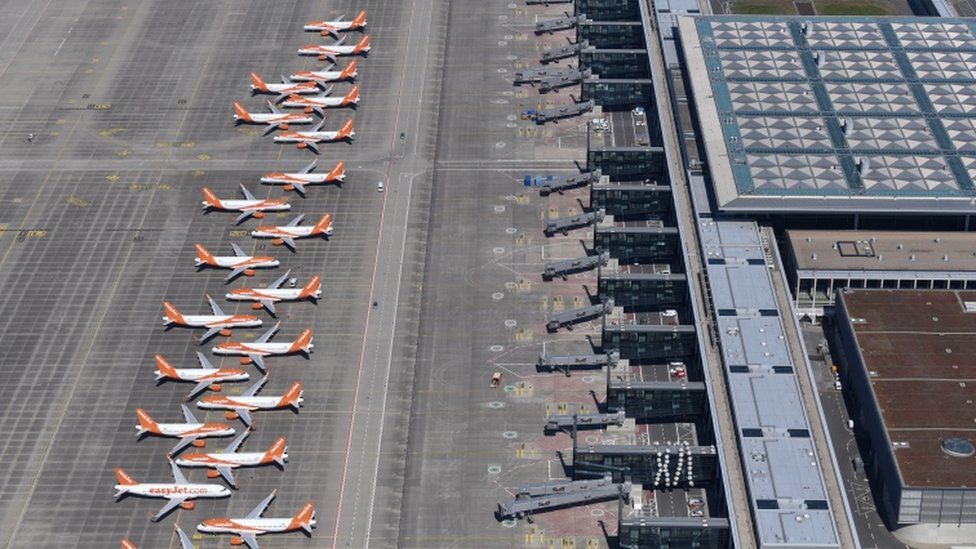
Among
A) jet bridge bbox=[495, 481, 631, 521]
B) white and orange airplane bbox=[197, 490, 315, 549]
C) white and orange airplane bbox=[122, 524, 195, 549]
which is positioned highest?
jet bridge bbox=[495, 481, 631, 521]

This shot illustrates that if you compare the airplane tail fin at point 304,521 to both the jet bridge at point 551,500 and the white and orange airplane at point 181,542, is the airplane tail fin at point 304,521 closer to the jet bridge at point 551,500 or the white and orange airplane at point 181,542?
the white and orange airplane at point 181,542

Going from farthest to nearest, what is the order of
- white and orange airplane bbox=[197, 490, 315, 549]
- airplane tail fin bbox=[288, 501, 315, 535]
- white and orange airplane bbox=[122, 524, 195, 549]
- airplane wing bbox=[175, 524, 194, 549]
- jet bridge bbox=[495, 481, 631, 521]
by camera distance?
1. jet bridge bbox=[495, 481, 631, 521]
2. airplane tail fin bbox=[288, 501, 315, 535]
3. white and orange airplane bbox=[197, 490, 315, 549]
4. airplane wing bbox=[175, 524, 194, 549]
5. white and orange airplane bbox=[122, 524, 195, 549]

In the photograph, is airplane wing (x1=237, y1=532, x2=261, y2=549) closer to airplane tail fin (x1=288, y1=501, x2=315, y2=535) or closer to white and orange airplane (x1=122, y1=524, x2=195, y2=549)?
airplane tail fin (x1=288, y1=501, x2=315, y2=535)

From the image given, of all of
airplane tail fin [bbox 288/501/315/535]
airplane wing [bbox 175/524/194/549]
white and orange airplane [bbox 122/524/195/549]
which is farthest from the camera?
airplane tail fin [bbox 288/501/315/535]

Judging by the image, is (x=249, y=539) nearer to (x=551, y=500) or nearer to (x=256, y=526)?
(x=256, y=526)

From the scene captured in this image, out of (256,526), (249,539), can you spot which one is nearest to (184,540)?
(249,539)

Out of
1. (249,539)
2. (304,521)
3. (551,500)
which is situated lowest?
(249,539)

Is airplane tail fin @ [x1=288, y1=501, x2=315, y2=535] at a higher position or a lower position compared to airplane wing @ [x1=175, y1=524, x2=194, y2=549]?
higher

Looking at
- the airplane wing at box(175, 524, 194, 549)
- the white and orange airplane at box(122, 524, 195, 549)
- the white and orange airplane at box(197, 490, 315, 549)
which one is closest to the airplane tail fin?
the white and orange airplane at box(197, 490, 315, 549)

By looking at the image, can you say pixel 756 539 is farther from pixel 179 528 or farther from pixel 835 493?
pixel 179 528
